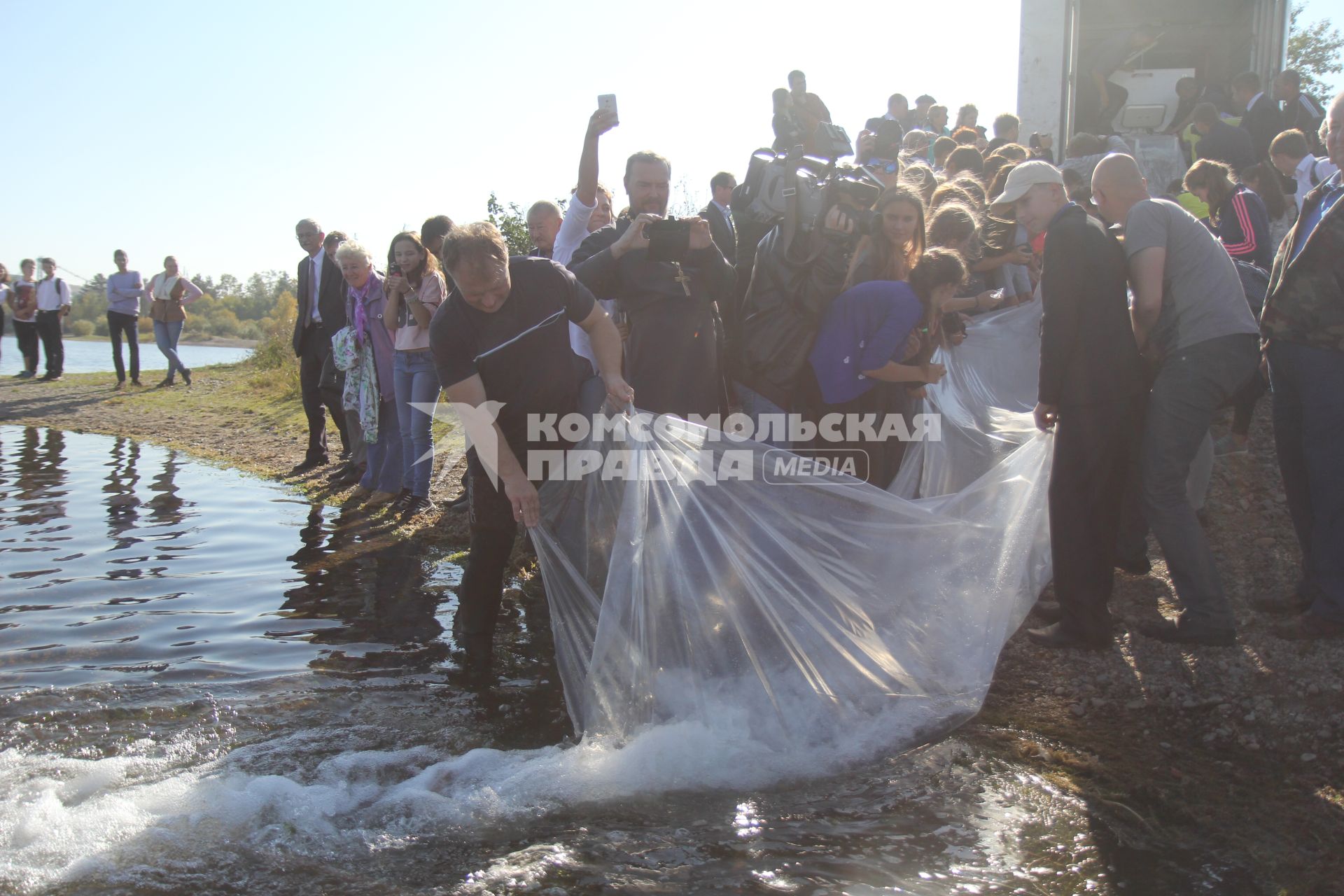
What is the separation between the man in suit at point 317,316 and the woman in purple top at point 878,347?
4416 mm

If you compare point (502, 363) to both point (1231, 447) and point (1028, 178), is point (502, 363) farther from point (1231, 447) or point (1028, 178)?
point (1231, 447)

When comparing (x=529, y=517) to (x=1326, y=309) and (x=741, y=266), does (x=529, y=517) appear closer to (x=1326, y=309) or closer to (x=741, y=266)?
(x=741, y=266)

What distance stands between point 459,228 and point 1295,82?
8184 mm

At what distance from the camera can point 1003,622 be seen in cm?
338

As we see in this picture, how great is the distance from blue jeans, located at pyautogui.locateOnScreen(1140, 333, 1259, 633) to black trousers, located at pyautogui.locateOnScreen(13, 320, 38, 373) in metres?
16.2

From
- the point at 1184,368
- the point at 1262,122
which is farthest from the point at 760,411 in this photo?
the point at 1262,122

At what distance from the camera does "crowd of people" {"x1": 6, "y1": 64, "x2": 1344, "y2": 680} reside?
3.66 m

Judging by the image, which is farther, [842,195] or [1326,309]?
[842,195]

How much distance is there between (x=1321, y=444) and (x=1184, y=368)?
543 mm

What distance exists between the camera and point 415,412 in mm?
6371

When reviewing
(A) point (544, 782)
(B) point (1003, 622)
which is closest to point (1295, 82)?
(B) point (1003, 622)

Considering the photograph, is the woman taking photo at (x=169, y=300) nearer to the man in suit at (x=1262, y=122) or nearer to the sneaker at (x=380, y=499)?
the sneaker at (x=380, y=499)

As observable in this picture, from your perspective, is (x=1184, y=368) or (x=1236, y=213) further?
(x=1236, y=213)

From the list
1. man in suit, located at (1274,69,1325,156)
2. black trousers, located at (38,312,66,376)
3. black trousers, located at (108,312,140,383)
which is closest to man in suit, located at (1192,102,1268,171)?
man in suit, located at (1274,69,1325,156)
